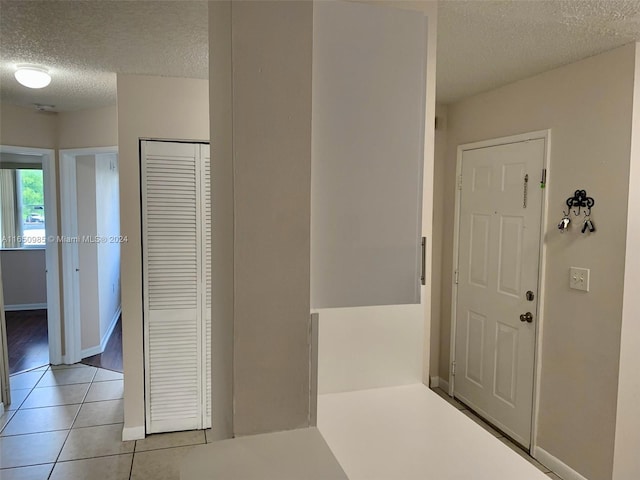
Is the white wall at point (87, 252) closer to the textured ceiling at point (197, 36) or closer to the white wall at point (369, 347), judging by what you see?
the textured ceiling at point (197, 36)

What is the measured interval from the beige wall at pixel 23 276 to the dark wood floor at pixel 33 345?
0.73 ft

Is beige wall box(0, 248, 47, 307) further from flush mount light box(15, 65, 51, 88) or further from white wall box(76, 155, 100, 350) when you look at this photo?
flush mount light box(15, 65, 51, 88)

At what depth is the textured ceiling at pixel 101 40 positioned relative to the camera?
77.7 inches

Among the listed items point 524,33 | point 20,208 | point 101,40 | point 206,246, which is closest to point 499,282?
point 524,33

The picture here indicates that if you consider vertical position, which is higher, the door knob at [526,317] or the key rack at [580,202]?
the key rack at [580,202]

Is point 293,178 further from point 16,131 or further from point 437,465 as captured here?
point 16,131

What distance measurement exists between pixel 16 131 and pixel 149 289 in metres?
2.17

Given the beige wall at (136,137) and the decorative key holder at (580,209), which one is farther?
the beige wall at (136,137)

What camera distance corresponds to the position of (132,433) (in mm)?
2982

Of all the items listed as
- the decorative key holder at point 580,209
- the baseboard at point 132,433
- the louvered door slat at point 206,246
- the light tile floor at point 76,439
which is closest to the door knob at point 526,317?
the decorative key holder at point 580,209

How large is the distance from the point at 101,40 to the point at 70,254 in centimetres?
252

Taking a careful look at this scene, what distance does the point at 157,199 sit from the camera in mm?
3016

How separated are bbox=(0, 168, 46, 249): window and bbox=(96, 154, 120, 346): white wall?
1444mm

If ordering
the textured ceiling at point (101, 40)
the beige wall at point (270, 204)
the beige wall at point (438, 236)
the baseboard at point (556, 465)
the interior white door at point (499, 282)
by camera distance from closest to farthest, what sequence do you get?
the beige wall at point (270, 204) → the textured ceiling at point (101, 40) → the baseboard at point (556, 465) → the interior white door at point (499, 282) → the beige wall at point (438, 236)
